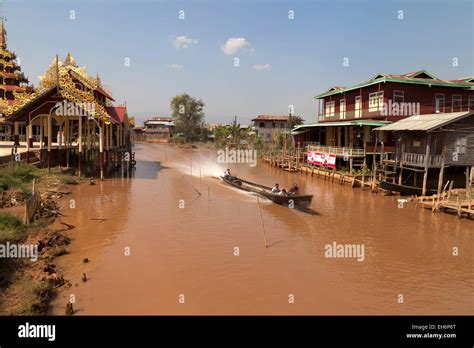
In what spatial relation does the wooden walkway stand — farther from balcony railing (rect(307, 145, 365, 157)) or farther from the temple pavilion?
the temple pavilion

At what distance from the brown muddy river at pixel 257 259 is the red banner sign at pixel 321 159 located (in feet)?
34.2

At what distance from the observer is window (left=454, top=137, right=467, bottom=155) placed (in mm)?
22328

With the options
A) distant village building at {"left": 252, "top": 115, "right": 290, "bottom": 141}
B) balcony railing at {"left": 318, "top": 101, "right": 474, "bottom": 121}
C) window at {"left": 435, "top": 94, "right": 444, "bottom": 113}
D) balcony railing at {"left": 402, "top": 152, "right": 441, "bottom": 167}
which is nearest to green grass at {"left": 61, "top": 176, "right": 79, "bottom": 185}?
balcony railing at {"left": 402, "top": 152, "right": 441, "bottom": 167}

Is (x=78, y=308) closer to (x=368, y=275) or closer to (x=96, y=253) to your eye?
(x=96, y=253)

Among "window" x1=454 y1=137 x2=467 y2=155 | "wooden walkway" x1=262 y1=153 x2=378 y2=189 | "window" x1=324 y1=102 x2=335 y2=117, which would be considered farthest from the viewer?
"window" x1=324 y1=102 x2=335 y2=117

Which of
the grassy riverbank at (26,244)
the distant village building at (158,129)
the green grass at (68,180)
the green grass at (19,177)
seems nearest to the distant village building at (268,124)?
the distant village building at (158,129)

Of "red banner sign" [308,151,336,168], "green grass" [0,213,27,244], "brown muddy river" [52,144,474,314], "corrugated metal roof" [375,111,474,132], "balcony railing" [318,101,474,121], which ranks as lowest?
"brown muddy river" [52,144,474,314]

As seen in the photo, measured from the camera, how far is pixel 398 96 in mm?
30031

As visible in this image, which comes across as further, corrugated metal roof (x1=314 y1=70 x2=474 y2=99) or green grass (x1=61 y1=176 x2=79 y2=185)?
Answer: corrugated metal roof (x1=314 y1=70 x2=474 y2=99)

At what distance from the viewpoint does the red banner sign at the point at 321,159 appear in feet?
106

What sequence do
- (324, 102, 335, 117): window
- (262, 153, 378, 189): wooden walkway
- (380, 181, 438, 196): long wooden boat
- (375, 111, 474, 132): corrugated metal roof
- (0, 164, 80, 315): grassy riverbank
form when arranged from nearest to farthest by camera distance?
(0, 164, 80, 315): grassy riverbank → (375, 111, 474, 132): corrugated metal roof → (380, 181, 438, 196): long wooden boat → (262, 153, 378, 189): wooden walkway → (324, 102, 335, 117): window

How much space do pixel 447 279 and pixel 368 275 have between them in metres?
2.42

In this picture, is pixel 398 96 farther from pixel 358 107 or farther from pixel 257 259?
pixel 257 259

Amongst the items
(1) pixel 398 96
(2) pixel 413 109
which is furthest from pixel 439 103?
(1) pixel 398 96
